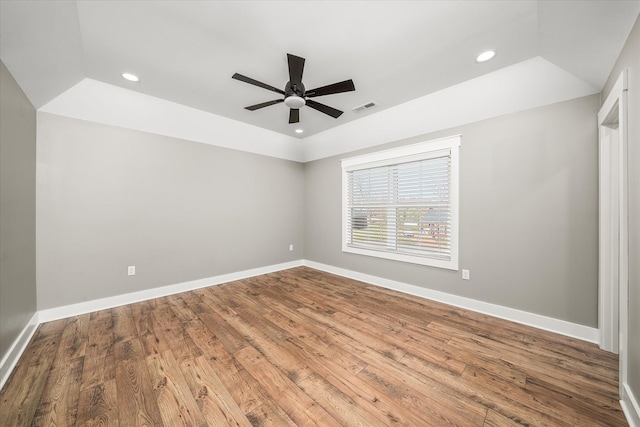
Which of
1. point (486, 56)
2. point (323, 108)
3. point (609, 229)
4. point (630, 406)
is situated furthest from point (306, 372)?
point (486, 56)

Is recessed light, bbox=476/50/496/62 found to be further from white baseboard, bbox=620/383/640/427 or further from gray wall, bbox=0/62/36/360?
gray wall, bbox=0/62/36/360

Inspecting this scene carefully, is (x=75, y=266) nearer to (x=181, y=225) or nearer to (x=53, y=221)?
(x=53, y=221)

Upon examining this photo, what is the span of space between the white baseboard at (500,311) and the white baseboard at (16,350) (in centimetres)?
380

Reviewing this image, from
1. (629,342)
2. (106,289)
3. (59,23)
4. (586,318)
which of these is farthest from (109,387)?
(586,318)

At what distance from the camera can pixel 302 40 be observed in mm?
1996

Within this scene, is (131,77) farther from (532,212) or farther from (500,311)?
(500,311)

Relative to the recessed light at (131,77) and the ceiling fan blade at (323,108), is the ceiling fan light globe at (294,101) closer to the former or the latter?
the ceiling fan blade at (323,108)

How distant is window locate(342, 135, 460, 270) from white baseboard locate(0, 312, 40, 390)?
3818mm

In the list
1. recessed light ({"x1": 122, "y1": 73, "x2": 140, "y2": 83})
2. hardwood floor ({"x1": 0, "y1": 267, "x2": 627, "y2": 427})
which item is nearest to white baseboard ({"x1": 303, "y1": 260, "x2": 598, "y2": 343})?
hardwood floor ({"x1": 0, "y1": 267, "x2": 627, "y2": 427})

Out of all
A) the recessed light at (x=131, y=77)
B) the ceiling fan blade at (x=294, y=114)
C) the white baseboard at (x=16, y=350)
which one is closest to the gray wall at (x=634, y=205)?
the ceiling fan blade at (x=294, y=114)

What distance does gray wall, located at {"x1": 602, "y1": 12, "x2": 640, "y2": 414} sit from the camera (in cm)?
130

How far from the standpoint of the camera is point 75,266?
106 inches

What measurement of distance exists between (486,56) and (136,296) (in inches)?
191

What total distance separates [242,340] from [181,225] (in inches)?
84.6
